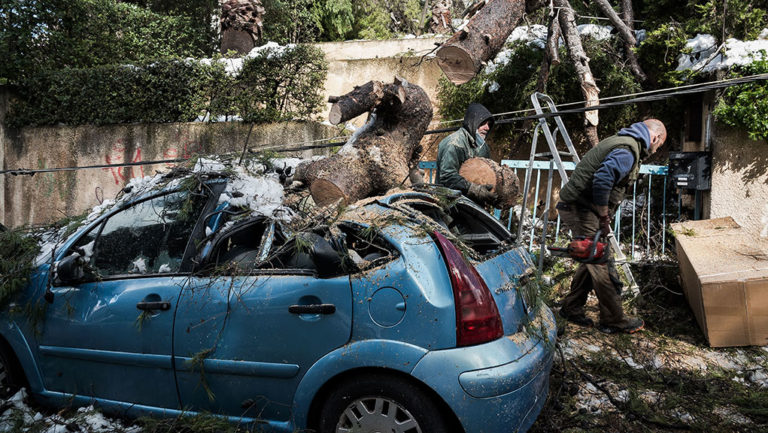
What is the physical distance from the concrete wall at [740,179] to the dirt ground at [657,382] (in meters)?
1.73

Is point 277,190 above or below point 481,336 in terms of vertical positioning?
above

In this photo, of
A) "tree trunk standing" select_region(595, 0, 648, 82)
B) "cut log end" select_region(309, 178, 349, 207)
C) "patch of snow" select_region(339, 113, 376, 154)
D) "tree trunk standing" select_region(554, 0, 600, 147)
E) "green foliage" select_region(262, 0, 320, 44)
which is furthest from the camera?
"green foliage" select_region(262, 0, 320, 44)

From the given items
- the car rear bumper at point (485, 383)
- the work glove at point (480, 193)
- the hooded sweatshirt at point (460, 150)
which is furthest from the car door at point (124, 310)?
the work glove at point (480, 193)

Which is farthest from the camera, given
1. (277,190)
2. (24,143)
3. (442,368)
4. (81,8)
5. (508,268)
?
(81,8)

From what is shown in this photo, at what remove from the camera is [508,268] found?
9.22 ft

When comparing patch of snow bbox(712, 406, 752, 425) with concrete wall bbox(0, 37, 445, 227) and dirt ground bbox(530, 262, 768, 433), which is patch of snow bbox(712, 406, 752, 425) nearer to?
dirt ground bbox(530, 262, 768, 433)

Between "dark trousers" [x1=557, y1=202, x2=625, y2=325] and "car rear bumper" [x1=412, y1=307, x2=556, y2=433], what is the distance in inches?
99.8

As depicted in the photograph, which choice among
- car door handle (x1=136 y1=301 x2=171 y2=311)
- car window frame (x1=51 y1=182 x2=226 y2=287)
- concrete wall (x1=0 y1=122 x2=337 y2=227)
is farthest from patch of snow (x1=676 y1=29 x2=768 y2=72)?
car door handle (x1=136 y1=301 x2=171 y2=311)

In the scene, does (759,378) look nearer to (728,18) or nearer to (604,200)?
(604,200)

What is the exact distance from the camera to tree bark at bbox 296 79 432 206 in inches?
152

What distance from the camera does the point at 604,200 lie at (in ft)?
14.6

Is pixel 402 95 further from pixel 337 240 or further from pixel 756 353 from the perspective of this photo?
pixel 756 353

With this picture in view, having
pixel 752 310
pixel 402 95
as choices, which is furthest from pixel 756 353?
pixel 402 95

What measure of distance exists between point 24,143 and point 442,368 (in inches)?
384
